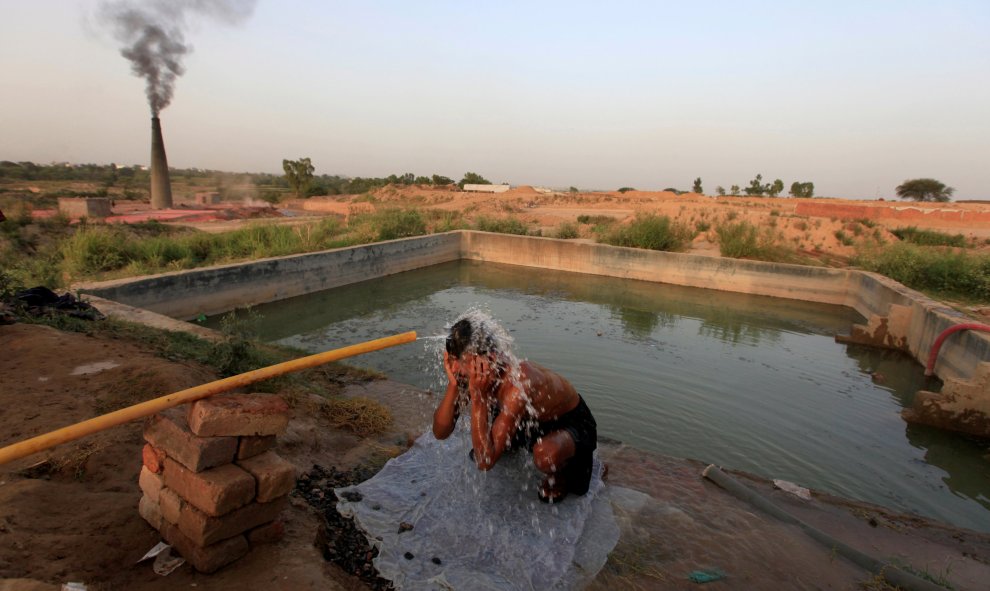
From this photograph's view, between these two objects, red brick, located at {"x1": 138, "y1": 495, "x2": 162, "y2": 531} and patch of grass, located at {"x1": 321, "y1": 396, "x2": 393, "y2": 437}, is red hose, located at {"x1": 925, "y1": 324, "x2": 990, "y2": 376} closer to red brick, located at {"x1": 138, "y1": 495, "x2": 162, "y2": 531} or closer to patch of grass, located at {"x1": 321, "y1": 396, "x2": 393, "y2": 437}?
patch of grass, located at {"x1": 321, "y1": 396, "x2": 393, "y2": 437}

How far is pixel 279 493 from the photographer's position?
2424mm

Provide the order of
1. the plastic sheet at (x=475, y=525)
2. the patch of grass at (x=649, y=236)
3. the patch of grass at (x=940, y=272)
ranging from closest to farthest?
the plastic sheet at (x=475, y=525), the patch of grass at (x=940, y=272), the patch of grass at (x=649, y=236)

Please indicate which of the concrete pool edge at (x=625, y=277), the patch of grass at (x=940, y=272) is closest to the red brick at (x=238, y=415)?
the concrete pool edge at (x=625, y=277)

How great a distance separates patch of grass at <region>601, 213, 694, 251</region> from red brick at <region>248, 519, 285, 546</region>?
45.0 ft

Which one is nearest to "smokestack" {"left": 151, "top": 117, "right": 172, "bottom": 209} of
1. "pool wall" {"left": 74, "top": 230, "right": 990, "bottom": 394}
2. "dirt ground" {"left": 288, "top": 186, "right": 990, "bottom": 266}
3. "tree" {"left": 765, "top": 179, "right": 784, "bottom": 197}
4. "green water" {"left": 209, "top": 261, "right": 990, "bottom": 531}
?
"dirt ground" {"left": 288, "top": 186, "right": 990, "bottom": 266}

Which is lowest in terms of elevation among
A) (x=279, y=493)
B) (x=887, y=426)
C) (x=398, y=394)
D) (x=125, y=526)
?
(x=887, y=426)

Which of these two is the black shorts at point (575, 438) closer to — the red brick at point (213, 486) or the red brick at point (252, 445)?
the red brick at point (252, 445)

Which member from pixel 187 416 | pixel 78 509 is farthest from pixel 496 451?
pixel 78 509

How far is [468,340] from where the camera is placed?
115 inches

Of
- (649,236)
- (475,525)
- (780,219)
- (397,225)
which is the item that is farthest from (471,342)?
(780,219)

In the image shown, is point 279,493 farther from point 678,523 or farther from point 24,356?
point 24,356

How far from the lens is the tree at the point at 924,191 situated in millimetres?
41062

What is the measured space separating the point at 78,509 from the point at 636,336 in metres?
7.80

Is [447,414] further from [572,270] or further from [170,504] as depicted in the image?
[572,270]
